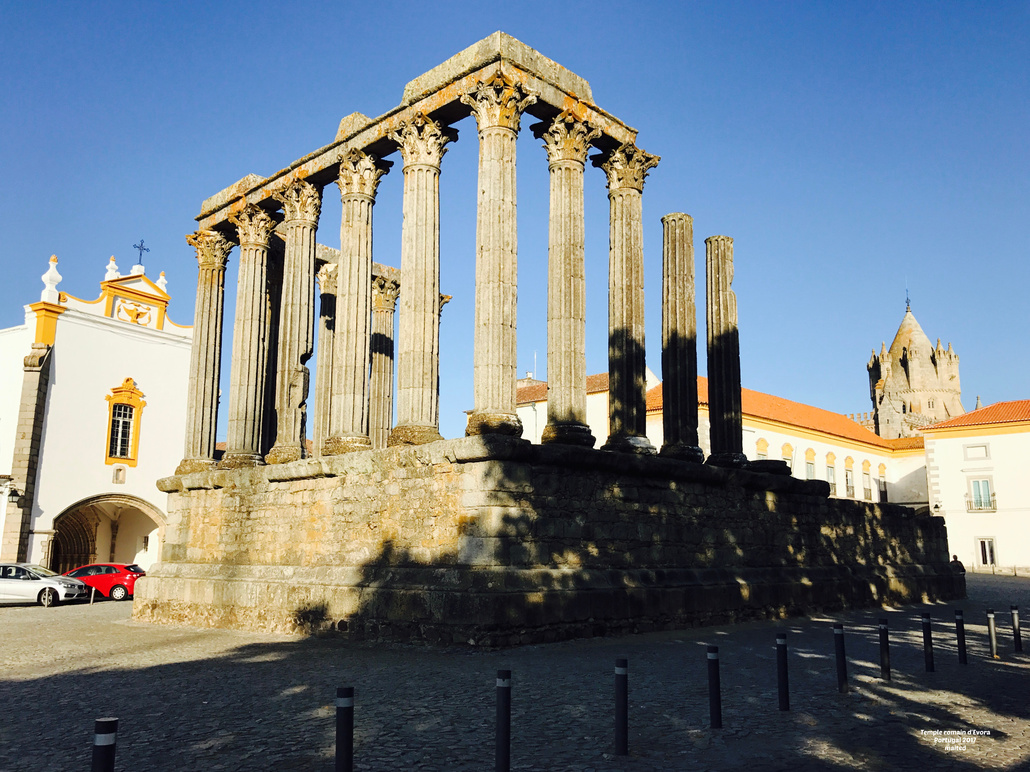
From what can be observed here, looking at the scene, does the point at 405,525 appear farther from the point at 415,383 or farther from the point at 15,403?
the point at 15,403

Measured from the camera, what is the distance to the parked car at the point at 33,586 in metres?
A: 23.1

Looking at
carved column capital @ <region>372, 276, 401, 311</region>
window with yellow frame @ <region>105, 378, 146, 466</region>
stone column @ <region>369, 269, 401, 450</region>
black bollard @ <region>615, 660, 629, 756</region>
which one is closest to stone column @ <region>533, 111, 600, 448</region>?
stone column @ <region>369, 269, 401, 450</region>

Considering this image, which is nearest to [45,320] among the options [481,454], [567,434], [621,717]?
[567,434]

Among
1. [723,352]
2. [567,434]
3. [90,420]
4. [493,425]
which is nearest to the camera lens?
[493,425]

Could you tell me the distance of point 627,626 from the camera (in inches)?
486

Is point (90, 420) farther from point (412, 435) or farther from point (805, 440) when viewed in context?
point (805, 440)

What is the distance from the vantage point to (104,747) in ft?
10.7

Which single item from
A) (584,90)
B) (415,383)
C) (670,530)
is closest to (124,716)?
(415,383)

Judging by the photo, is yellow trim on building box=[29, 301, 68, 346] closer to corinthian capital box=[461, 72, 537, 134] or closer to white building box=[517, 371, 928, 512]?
white building box=[517, 371, 928, 512]

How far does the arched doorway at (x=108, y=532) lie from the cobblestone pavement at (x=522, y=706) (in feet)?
61.4

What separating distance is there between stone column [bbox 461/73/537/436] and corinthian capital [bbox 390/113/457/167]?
3.26 ft

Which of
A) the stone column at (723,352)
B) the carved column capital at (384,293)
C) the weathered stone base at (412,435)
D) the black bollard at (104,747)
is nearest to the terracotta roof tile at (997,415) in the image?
the stone column at (723,352)

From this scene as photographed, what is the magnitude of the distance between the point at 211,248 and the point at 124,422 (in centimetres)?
1340

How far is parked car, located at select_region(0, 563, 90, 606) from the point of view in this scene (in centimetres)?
2311
